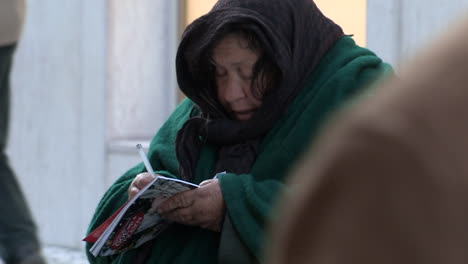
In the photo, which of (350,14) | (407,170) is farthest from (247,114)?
(350,14)

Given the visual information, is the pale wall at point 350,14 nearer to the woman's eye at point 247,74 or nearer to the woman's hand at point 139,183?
the woman's eye at point 247,74

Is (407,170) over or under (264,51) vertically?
over

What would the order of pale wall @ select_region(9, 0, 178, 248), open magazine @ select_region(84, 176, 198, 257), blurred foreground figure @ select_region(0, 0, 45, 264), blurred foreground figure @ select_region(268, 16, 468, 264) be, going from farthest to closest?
pale wall @ select_region(9, 0, 178, 248) < blurred foreground figure @ select_region(0, 0, 45, 264) < open magazine @ select_region(84, 176, 198, 257) < blurred foreground figure @ select_region(268, 16, 468, 264)

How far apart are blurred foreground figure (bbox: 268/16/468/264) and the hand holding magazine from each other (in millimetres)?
1839

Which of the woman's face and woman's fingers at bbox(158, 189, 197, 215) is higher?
the woman's face

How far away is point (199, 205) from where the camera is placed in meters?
2.56

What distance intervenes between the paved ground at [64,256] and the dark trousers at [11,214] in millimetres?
2729

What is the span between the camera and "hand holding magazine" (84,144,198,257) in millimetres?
2498

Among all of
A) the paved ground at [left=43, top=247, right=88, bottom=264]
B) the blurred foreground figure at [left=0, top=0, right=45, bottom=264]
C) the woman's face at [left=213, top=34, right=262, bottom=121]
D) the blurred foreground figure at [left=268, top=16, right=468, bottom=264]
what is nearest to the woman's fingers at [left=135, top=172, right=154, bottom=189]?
the woman's face at [left=213, top=34, right=262, bottom=121]

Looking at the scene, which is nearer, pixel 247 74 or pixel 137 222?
pixel 137 222

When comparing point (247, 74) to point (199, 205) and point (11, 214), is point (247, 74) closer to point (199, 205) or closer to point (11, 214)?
point (199, 205)

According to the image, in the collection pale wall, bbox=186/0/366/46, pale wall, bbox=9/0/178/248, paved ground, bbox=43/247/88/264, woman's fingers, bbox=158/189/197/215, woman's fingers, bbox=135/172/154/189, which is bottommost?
paved ground, bbox=43/247/88/264

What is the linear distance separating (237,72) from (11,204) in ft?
4.29

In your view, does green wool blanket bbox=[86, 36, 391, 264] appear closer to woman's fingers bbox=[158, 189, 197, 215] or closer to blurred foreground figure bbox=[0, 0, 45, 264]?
woman's fingers bbox=[158, 189, 197, 215]
